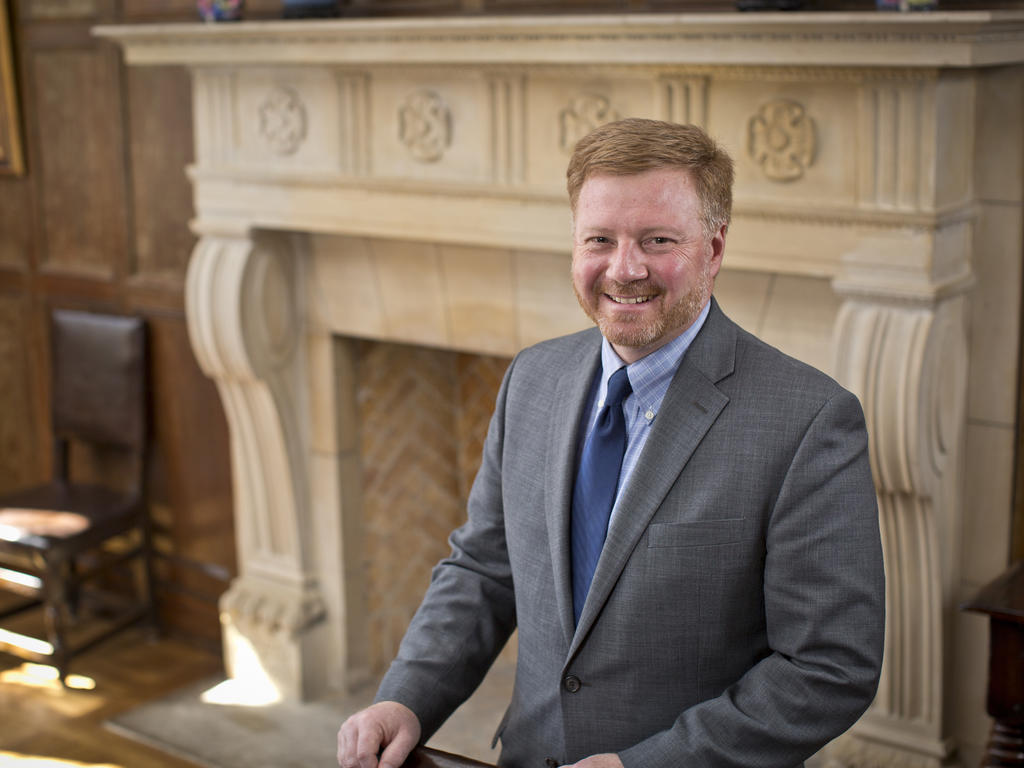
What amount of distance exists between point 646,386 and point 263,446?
8.43 feet

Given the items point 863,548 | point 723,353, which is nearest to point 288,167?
point 723,353

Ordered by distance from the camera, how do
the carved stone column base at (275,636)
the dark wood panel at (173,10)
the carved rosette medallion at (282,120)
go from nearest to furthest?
the carved rosette medallion at (282,120), the dark wood panel at (173,10), the carved stone column base at (275,636)

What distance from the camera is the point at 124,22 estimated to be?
13.1ft

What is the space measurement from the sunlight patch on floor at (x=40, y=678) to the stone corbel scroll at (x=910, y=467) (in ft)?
8.21

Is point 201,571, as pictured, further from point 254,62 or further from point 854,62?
point 854,62

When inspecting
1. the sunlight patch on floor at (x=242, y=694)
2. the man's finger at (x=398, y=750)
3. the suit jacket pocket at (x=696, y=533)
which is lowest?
the sunlight patch on floor at (x=242, y=694)

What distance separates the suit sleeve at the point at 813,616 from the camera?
4.30 ft

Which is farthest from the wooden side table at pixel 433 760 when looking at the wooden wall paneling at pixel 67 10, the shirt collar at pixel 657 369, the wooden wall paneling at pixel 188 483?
the wooden wall paneling at pixel 67 10

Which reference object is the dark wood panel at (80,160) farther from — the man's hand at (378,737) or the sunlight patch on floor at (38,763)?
the man's hand at (378,737)

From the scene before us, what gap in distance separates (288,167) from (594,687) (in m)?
2.36

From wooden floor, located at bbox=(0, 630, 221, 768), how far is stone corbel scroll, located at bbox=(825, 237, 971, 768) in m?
2.02

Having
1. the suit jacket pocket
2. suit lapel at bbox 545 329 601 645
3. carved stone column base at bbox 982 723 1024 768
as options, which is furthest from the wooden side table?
carved stone column base at bbox 982 723 1024 768

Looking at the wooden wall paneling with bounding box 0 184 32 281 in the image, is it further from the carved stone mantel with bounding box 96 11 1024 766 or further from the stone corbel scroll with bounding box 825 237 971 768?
the stone corbel scroll with bounding box 825 237 971 768

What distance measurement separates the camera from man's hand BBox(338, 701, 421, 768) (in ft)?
4.75
